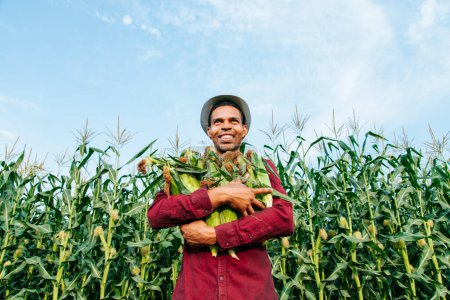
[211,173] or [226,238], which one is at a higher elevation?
[211,173]

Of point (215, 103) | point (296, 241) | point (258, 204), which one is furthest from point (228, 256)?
point (296, 241)

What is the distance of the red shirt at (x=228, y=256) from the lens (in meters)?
1.79

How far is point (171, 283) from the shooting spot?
4.34 metres

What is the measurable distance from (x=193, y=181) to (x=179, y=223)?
290mm

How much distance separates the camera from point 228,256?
6.19ft

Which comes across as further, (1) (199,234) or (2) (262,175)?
(2) (262,175)

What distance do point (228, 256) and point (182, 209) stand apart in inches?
→ 14.9

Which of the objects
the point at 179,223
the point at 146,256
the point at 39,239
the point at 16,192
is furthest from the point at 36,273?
the point at 179,223

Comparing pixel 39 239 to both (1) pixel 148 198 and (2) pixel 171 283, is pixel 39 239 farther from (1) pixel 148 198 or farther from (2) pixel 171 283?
(2) pixel 171 283

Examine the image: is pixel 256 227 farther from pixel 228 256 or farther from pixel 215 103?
pixel 215 103

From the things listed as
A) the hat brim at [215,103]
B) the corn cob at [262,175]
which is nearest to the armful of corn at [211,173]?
the corn cob at [262,175]

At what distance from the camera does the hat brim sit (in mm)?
2600

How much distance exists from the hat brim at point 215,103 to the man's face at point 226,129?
183 mm

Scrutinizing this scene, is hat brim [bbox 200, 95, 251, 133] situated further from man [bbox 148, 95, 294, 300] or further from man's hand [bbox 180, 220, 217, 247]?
man's hand [bbox 180, 220, 217, 247]
